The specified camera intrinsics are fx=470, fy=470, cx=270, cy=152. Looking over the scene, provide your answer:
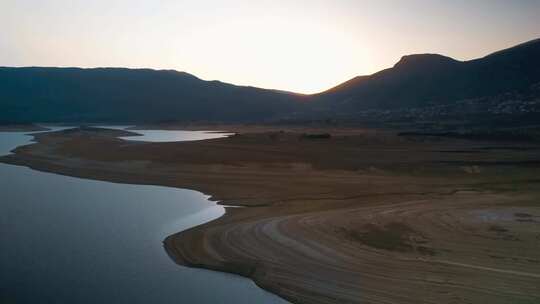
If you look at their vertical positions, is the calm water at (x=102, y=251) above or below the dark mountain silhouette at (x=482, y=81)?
below

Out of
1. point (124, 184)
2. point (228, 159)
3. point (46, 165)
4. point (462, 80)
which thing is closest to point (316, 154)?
point (228, 159)

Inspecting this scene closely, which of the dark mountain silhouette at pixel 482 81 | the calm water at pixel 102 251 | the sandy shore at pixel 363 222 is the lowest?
the calm water at pixel 102 251

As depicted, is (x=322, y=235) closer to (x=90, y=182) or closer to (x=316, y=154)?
(x=90, y=182)

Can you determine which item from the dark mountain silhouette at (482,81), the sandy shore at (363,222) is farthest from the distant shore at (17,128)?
the dark mountain silhouette at (482,81)

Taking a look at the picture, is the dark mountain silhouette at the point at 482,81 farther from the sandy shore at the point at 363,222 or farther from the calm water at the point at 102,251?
the calm water at the point at 102,251

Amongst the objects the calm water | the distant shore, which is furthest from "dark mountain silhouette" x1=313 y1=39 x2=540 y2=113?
the calm water

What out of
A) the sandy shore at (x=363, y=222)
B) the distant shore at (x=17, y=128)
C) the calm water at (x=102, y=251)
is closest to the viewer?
the calm water at (x=102, y=251)

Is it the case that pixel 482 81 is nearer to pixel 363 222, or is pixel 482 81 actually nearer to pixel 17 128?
pixel 17 128
